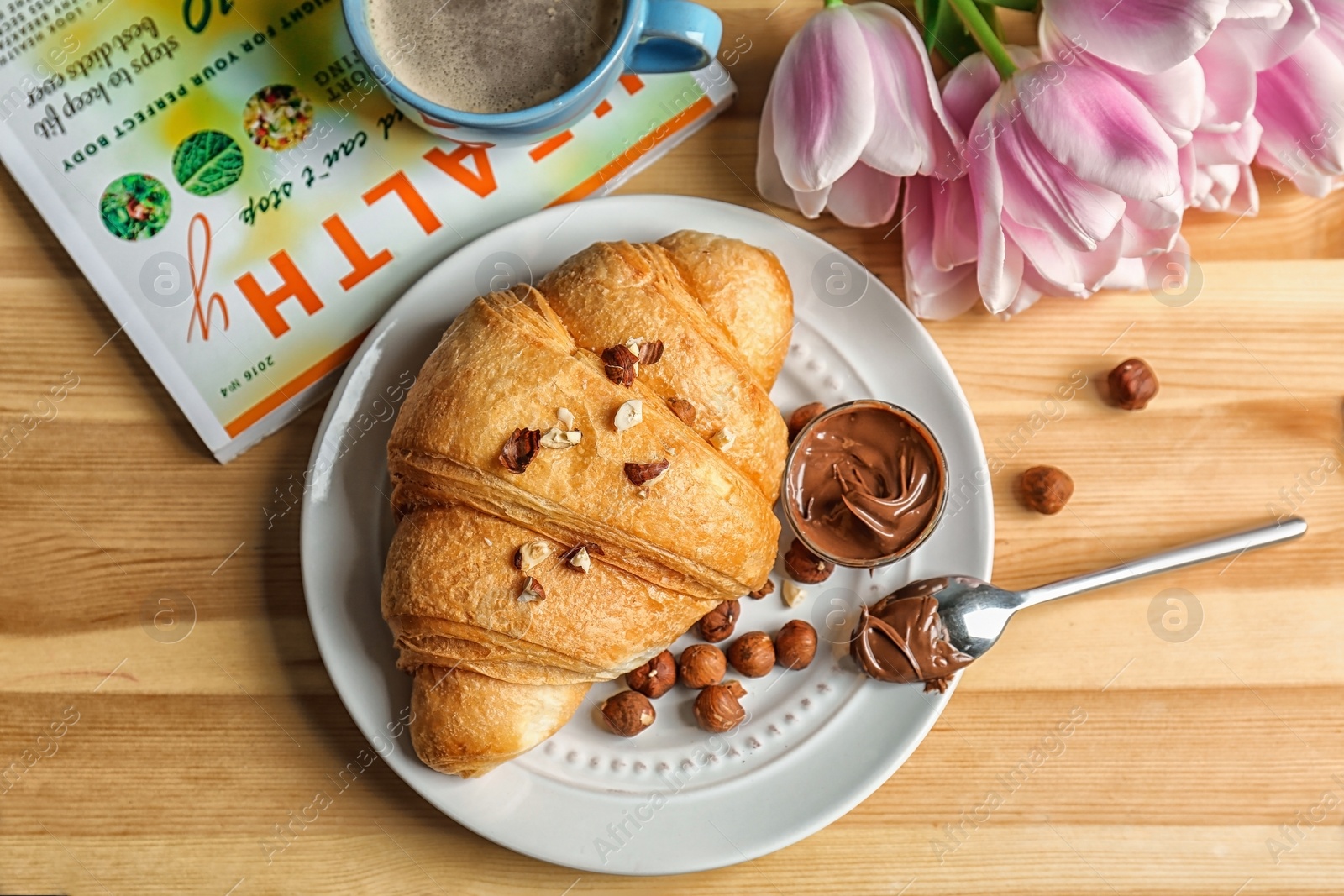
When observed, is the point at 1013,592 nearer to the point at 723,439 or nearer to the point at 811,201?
the point at 723,439

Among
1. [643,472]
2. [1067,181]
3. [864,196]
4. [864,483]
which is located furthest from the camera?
[864,196]

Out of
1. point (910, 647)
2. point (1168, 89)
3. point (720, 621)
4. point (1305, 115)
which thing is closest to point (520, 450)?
point (720, 621)

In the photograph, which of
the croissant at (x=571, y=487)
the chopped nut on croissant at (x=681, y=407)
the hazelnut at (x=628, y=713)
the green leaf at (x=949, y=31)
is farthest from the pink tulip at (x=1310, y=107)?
the hazelnut at (x=628, y=713)

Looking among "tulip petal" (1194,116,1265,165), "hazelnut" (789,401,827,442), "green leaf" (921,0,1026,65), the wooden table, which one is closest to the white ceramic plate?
"hazelnut" (789,401,827,442)

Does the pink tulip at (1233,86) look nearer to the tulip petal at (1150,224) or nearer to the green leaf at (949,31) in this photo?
the tulip petal at (1150,224)

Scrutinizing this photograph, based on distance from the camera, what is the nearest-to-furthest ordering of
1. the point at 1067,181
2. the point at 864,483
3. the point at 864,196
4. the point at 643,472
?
the point at 643,472, the point at 1067,181, the point at 864,483, the point at 864,196

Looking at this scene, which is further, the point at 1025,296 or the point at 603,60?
the point at 1025,296
